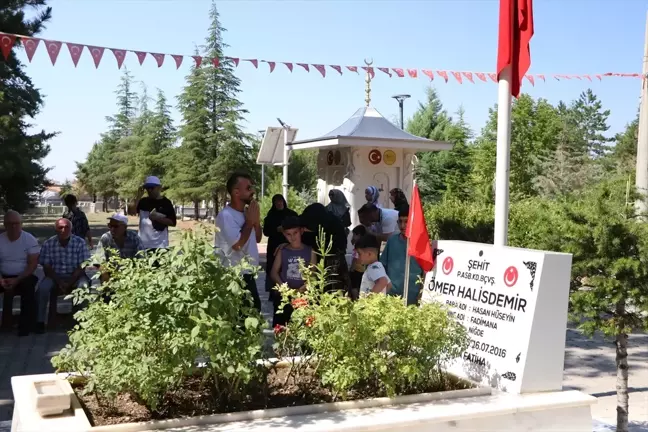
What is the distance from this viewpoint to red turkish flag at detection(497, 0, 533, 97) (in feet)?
15.8

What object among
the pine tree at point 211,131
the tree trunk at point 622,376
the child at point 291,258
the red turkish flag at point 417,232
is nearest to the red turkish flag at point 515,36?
the red turkish flag at point 417,232

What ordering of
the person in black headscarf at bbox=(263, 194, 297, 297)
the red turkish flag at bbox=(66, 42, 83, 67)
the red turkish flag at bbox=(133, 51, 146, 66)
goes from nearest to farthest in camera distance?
the person in black headscarf at bbox=(263, 194, 297, 297)
the red turkish flag at bbox=(66, 42, 83, 67)
the red turkish flag at bbox=(133, 51, 146, 66)

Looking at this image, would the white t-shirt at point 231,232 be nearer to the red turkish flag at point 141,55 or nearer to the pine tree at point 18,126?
the red turkish flag at point 141,55

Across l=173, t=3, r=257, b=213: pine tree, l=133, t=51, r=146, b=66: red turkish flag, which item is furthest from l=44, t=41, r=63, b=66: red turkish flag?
l=173, t=3, r=257, b=213: pine tree

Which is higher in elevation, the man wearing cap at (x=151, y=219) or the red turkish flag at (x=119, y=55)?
the red turkish flag at (x=119, y=55)

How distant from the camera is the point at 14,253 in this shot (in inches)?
320

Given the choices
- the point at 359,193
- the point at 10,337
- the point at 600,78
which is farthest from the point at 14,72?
the point at 600,78

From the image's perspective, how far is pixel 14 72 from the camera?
2394 cm

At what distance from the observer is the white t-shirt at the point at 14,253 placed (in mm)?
8125

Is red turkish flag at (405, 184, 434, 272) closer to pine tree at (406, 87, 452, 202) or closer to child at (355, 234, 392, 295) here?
child at (355, 234, 392, 295)

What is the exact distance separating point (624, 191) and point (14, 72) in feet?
77.7

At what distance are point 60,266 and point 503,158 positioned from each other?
5.75m

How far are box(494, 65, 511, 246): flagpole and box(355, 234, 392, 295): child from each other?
91 cm

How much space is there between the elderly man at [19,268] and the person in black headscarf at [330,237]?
4.19m
